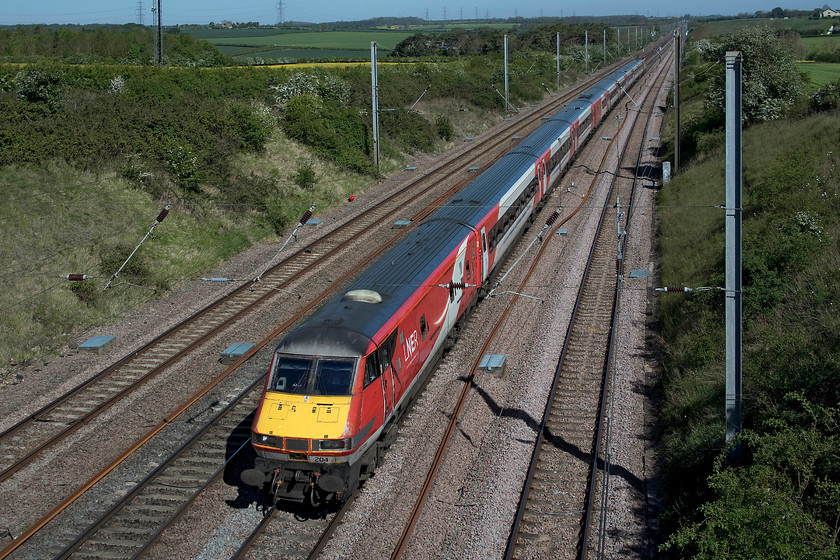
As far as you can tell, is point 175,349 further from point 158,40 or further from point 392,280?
point 158,40

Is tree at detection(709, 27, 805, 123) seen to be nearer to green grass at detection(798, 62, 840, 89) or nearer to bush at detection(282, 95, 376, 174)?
green grass at detection(798, 62, 840, 89)

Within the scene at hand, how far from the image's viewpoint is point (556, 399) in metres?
16.8

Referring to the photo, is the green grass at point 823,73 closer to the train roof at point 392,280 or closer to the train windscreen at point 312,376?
the train roof at point 392,280

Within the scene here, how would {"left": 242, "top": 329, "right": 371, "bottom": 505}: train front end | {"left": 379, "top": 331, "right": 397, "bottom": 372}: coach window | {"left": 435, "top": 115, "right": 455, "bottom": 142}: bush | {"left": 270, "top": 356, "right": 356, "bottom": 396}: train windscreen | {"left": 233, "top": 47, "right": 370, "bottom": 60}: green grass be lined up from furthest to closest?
{"left": 233, "top": 47, "right": 370, "bottom": 60}: green grass
{"left": 435, "top": 115, "right": 455, "bottom": 142}: bush
{"left": 379, "top": 331, "right": 397, "bottom": 372}: coach window
{"left": 270, "top": 356, "right": 356, "bottom": 396}: train windscreen
{"left": 242, "top": 329, "right": 371, "bottom": 505}: train front end

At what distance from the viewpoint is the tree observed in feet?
120

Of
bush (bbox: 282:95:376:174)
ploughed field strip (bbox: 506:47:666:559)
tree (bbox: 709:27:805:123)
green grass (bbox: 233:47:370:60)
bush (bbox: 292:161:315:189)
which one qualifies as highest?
green grass (bbox: 233:47:370:60)

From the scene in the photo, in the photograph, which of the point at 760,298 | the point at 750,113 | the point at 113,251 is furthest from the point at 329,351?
the point at 750,113

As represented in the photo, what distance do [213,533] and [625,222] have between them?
75.0 feet

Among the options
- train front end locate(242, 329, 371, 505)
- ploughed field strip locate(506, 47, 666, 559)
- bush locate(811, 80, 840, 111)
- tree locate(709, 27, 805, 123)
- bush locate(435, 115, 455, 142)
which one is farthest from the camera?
bush locate(435, 115, 455, 142)

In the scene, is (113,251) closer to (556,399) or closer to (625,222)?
(556,399)

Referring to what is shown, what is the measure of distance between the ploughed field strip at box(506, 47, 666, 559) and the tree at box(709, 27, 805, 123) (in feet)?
61.3

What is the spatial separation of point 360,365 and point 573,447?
5232mm

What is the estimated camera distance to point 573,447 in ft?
48.5

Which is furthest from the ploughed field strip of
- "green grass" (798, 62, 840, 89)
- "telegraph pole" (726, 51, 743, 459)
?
"green grass" (798, 62, 840, 89)
